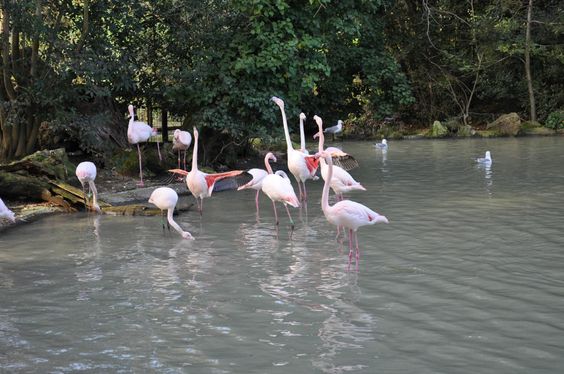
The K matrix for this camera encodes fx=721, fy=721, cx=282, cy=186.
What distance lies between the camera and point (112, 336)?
543 cm


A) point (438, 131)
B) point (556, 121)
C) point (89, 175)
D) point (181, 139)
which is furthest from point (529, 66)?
point (89, 175)

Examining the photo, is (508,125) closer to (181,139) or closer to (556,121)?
(556,121)

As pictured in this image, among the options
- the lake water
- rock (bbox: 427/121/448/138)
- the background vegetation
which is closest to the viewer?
the lake water

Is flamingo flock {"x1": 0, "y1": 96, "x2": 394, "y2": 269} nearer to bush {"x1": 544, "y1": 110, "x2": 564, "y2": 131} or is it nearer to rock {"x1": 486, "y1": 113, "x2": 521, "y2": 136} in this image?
rock {"x1": 486, "y1": 113, "x2": 521, "y2": 136}

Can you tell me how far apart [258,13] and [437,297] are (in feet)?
29.6

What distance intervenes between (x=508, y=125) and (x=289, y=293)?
2089 centimetres

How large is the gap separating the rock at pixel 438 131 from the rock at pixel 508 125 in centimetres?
177

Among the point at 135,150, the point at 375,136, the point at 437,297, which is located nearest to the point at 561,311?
the point at 437,297

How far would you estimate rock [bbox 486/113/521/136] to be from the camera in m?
25.4

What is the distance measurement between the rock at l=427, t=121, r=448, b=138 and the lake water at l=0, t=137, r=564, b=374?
15.1m

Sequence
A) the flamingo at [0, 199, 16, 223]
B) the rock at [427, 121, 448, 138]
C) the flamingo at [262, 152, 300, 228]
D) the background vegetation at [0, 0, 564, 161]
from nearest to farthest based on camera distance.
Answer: the flamingo at [0, 199, 16, 223]
the flamingo at [262, 152, 300, 228]
the background vegetation at [0, 0, 564, 161]
the rock at [427, 121, 448, 138]

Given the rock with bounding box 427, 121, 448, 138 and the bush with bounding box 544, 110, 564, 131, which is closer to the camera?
the bush with bounding box 544, 110, 564, 131

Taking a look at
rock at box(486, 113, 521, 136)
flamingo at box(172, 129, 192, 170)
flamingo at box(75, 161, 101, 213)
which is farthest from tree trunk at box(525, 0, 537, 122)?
flamingo at box(75, 161, 101, 213)

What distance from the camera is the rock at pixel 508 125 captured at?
25422 millimetres
